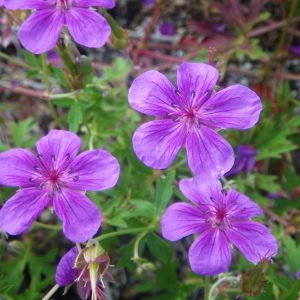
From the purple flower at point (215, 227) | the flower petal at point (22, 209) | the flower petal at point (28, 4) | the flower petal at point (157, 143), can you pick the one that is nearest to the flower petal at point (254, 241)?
the purple flower at point (215, 227)

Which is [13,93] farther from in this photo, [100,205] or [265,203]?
[265,203]

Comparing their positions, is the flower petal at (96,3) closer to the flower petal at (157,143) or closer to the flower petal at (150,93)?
the flower petal at (150,93)

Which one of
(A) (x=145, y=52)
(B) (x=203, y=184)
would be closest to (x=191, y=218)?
(B) (x=203, y=184)

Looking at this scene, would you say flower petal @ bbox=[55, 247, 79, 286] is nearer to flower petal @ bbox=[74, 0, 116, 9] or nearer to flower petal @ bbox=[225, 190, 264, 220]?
flower petal @ bbox=[225, 190, 264, 220]

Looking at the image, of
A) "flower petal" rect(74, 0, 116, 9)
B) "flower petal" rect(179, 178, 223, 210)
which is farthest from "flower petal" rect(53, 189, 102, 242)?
"flower petal" rect(74, 0, 116, 9)

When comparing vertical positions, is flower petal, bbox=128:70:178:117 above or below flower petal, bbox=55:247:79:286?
above

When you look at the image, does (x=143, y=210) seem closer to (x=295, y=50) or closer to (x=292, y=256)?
(x=292, y=256)

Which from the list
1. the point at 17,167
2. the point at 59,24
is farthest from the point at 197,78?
the point at 17,167
